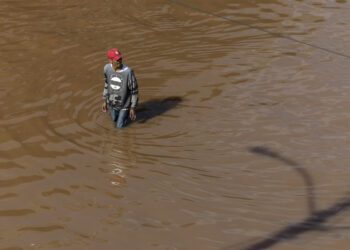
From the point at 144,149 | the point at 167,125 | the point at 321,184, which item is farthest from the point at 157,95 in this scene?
the point at 321,184

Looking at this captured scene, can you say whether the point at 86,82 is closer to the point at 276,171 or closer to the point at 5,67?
the point at 5,67

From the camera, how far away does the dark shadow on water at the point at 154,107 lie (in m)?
10.6

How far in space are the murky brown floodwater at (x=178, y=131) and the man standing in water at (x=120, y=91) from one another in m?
0.31

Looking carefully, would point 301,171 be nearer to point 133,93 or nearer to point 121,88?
point 133,93

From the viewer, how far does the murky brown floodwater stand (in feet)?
24.9

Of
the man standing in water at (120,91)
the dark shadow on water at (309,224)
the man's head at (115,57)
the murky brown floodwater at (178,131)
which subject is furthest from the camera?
the man standing in water at (120,91)

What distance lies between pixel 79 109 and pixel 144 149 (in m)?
1.82

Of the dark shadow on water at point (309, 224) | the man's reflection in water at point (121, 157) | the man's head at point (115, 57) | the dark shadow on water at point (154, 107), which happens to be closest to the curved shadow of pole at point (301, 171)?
the dark shadow on water at point (309, 224)

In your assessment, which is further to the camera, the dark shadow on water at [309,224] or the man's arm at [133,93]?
the man's arm at [133,93]

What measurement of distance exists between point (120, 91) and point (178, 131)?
114cm

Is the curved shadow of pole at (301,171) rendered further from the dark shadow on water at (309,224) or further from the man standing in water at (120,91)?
the man standing in water at (120,91)

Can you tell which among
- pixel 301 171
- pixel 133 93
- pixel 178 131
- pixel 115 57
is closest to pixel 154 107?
pixel 178 131

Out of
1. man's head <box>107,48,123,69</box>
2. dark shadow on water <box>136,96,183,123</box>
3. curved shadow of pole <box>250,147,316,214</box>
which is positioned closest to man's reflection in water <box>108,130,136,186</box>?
dark shadow on water <box>136,96,183,123</box>

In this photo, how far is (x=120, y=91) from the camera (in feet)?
31.9
